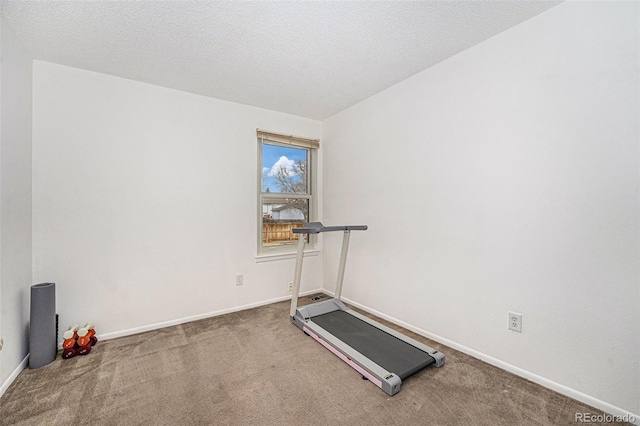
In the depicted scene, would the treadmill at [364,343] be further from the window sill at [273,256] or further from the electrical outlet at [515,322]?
the window sill at [273,256]

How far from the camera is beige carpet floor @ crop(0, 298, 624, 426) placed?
1.57m

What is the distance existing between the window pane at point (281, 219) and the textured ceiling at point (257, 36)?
5.00 ft

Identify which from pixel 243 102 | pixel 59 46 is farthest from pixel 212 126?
pixel 59 46

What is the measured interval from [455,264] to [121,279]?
3.12 m

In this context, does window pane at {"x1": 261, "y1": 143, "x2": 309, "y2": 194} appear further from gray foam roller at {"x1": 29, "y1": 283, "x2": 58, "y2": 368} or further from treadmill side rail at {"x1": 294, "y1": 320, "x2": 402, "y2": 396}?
gray foam roller at {"x1": 29, "y1": 283, "x2": 58, "y2": 368}

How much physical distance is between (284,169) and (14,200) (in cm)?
254

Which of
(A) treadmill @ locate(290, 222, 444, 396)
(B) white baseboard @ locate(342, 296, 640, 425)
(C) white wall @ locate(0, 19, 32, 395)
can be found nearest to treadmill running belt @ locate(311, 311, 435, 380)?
(A) treadmill @ locate(290, 222, 444, 396)

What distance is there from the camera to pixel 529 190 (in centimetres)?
190

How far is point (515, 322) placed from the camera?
1971 millimetres

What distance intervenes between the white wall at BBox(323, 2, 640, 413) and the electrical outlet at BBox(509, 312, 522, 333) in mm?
38

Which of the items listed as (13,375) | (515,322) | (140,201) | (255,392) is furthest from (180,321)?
(515,322)

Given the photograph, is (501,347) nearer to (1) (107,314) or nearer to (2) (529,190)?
(2) (529,190)

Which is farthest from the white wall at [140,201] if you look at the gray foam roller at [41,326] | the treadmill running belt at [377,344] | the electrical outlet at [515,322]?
the electrical outlet at [515,322]

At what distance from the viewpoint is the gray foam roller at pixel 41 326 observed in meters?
2.04
